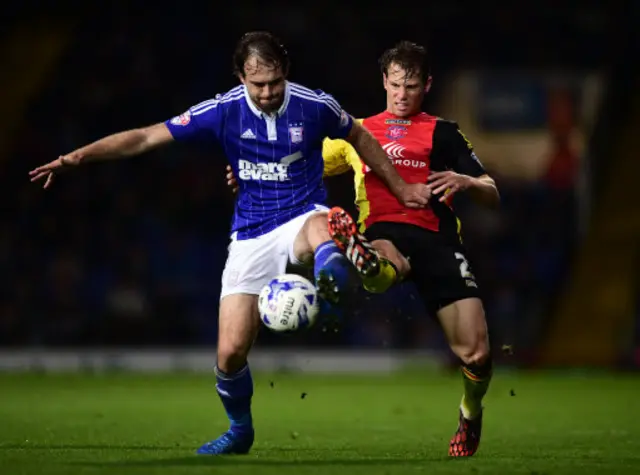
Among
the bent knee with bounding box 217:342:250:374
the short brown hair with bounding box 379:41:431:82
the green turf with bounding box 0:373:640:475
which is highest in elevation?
the short brown hair with bounding box 379:41:431:82

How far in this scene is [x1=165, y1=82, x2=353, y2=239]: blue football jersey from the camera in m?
6.97

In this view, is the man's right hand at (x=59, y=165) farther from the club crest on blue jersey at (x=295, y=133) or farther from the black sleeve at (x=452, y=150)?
the black sleeve at (x=452, y=150)

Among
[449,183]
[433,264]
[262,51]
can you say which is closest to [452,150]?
[449,183]

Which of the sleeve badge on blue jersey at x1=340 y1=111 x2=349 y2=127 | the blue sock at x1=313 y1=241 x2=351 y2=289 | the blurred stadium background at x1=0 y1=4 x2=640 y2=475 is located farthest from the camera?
the blurred stadium background at x1=0 y1=4 x2=640 y2=475

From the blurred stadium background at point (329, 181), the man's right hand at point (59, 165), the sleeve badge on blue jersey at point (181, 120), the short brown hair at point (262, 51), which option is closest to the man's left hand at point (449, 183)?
the short brown hair at point (262, 51)

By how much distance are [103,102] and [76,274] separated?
3.23m

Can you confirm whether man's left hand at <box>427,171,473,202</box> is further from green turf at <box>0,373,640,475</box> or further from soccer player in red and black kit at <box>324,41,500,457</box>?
green turf at <box>0,373,640,475</box>

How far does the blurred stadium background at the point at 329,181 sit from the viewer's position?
57.0ft

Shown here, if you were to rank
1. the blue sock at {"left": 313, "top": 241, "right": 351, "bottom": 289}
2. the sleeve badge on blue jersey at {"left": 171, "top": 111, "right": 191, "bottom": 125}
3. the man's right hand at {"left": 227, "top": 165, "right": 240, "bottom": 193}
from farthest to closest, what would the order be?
the man's right hand at {"left": 227, "top": 165, "right": 240, "bottom": 193} → the sleeve badge on blue jersey at {"left": 171, "top": 111, "right": 191, "bottom": 125} → the blue sock at {"left": 313, "top": 241, "right": 351, "bottom": 289}

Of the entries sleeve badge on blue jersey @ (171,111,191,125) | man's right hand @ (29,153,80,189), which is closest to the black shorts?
sleeve badge on blue jersey @ (171,111,191,125)

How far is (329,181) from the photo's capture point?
19.3 meters

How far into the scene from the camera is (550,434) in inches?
351

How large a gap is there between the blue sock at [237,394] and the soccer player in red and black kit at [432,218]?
101 cm

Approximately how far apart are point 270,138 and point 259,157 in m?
0.12
